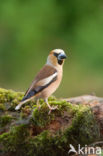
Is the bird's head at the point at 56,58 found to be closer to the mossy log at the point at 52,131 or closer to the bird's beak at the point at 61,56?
the bird's beak at the point at 61,56

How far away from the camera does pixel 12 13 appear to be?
55.8ft

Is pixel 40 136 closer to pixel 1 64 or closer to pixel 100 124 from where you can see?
pixel 100 124

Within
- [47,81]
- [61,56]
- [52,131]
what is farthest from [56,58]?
[52,131]

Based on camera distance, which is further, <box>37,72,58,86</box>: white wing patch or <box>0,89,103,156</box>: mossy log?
<box>37,72,58,86</box>: white wing patch

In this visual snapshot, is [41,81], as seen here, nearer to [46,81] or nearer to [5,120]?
[46,81]

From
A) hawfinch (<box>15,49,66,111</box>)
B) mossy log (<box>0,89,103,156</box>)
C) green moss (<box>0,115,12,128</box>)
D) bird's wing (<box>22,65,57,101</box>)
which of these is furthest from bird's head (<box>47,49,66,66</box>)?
green moss (<box>0,115,12,128</box>)

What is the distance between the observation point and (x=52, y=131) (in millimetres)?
5719

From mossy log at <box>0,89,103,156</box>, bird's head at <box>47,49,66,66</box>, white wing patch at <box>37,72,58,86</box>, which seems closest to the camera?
mossy log at <box>0,89,103,156</box>

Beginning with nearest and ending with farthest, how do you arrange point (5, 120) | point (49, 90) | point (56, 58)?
point (49, 90)
point (5, 120)
point (56, 58)

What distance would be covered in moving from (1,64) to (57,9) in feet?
11.9

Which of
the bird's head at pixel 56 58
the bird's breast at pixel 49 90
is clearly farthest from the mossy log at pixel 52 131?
the bird's head at pixel 56 58

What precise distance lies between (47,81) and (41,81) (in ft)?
0.36

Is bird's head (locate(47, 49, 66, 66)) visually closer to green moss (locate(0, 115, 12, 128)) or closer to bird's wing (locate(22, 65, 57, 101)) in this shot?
bird's wing (locate(22, 65, 57, 101))

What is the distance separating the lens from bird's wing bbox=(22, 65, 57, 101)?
5.66 m
